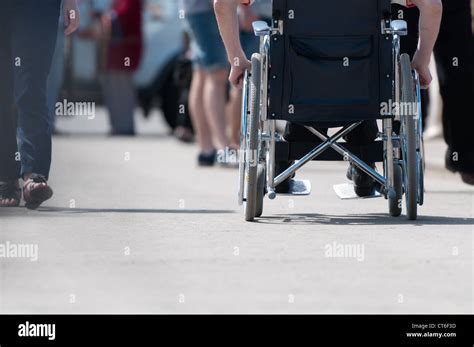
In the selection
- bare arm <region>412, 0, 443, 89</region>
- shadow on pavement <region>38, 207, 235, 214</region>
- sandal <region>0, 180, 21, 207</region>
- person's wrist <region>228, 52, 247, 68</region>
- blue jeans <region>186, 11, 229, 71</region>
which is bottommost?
shadow on pavement <region>38, 207, 235, 214</region>

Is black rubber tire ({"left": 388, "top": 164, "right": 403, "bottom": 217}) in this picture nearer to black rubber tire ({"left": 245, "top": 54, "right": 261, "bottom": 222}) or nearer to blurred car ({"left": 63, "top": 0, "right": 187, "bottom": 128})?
black rubber tire ({"left": 245, "top": 54, "right": 261, "bottom": 222})

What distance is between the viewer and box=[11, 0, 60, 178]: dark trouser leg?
901 centimetres

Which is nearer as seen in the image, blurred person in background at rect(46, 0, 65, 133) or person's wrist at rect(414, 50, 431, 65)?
person's wrist at rect(414, 50, 431, 65)

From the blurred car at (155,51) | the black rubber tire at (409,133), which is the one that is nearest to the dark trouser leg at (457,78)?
the black rubber tire at (409,133)

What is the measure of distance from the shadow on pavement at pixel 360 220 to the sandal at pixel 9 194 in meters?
1.55

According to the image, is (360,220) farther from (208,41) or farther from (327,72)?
(208,41)

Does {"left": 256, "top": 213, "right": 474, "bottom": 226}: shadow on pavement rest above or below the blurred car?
below

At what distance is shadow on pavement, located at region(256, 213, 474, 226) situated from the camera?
8.28 metres

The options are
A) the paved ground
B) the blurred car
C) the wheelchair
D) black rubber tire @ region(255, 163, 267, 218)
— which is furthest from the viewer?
the blurred car

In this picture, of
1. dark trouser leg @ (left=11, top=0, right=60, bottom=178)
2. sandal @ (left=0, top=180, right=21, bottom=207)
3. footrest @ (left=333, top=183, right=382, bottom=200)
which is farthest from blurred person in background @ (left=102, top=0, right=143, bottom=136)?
footrest @ (left=333, top=183, right=382, bottom=200)

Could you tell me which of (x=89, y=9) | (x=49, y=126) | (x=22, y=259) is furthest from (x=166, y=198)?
(x=89, y=9)

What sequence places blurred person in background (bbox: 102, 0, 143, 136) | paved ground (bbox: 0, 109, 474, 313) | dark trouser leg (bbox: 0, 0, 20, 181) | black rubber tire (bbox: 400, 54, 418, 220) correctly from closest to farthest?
paved ground (bbox: 0, 109, 474, 313), black rubber tire (bbox: 400, 54, 418, 220), dark trouser leg (bbox: 0, 0, 20, 181), blurred person in background (bbox: 102, 0, 143, 136)

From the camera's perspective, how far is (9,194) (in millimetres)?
9289

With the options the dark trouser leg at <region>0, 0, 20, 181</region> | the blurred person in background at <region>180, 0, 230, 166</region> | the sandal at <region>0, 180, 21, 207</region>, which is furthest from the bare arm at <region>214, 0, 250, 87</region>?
the blurred person in background at <region>180, 0, 230, 166</region>
